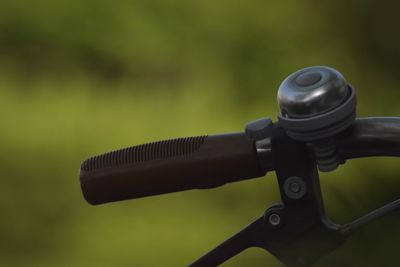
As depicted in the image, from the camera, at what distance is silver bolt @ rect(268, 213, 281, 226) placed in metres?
0.61

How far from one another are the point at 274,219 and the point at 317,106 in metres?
0.13

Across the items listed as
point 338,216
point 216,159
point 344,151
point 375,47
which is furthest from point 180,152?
point 375,47

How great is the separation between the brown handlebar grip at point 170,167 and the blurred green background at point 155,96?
80cm

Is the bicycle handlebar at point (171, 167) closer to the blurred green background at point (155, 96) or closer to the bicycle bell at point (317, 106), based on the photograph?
the bicycle bell at point (317, 106)

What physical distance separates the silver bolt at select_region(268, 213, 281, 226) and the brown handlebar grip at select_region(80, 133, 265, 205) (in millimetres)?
40

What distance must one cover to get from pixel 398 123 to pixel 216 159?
149mm

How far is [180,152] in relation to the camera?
611 millimetres

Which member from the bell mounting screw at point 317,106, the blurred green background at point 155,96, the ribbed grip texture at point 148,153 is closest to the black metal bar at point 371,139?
the bell mounting screw at point 317,106

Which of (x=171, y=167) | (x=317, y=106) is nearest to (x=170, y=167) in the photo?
(x=171, y=167)

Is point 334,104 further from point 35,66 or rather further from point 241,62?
point 35,66

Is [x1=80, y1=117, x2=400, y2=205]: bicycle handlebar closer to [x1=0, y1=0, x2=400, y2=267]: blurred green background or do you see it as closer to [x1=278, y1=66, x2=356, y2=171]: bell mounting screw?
[x1=278, y1=66, x2=356, y2=171]: bell mounting screw

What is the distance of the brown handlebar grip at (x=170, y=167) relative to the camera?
0.60 m

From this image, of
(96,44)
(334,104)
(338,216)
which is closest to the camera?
(334,104)

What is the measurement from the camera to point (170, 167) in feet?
1.99
